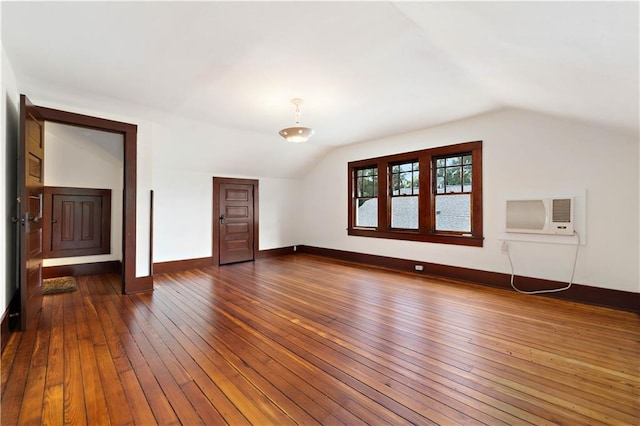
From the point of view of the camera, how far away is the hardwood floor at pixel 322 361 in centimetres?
165

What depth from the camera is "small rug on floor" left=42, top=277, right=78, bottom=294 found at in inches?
159

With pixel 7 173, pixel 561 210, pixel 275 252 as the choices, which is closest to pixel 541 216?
pixel 561 210

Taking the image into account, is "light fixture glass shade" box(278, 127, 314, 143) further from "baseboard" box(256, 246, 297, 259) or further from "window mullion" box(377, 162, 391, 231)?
"baseboard" box(256, 246, 297, 259)

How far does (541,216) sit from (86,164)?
733 centimetres

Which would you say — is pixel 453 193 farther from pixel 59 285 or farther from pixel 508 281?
pixel 59 285

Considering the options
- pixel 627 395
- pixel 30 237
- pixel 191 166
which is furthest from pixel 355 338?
pixel 191 166

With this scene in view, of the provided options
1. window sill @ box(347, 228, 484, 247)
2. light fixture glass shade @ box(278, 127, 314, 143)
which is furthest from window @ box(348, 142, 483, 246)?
light fixture glass shade @ box(278, 127, 314, 143)

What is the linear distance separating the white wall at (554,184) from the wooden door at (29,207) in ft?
16.9

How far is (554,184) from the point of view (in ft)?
12.4

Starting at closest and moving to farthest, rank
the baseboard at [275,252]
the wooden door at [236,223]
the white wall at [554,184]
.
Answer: the white wall at [554,184], the wooden door at [236,223], the baseboard at [275,252]

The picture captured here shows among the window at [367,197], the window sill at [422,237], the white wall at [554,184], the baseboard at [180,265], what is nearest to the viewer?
the white wall at [554,184]

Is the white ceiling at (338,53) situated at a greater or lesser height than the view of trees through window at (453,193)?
greater

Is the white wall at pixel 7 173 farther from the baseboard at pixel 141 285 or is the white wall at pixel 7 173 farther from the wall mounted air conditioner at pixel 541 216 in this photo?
the wall mounted air conditioner at pixel 541 216

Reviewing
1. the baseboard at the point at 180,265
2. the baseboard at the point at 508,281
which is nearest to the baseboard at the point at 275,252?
the baseboard at the point at 180,265
